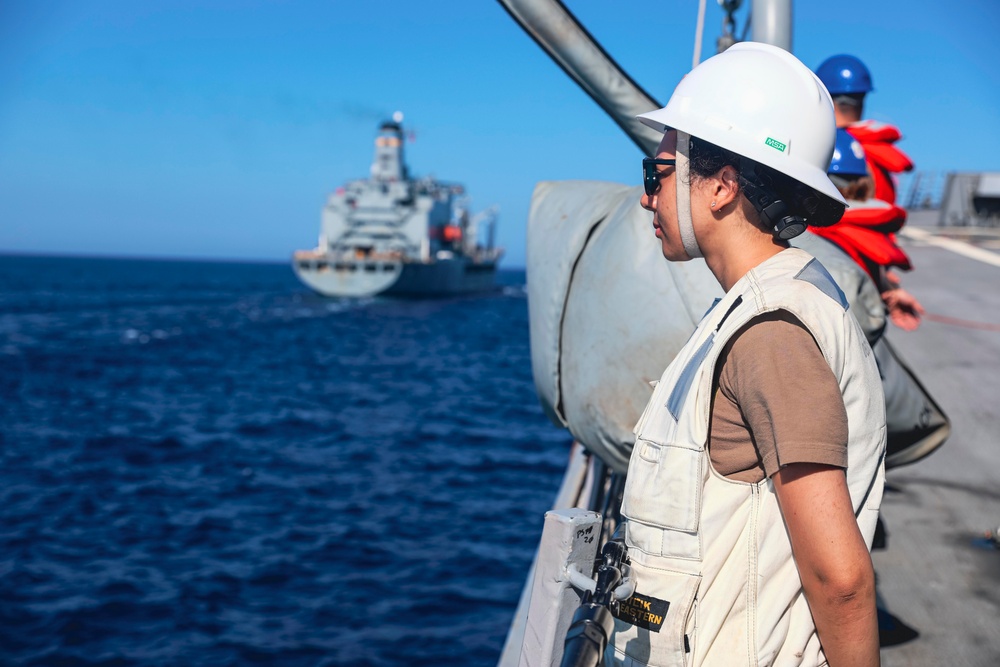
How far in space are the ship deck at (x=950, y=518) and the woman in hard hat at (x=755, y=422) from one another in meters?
1.93

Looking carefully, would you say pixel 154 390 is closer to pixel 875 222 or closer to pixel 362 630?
pixel 362 630

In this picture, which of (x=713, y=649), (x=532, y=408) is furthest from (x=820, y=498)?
(x=532, y=408)

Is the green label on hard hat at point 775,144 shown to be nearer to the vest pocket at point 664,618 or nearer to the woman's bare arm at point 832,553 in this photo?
the woman's bare arm at point 832,553

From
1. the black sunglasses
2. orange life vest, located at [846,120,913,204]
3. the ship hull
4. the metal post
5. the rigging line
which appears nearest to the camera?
the black sunglasses

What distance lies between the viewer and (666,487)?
1500mm

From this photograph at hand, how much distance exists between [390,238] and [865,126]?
56.0 m

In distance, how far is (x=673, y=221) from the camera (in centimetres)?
162

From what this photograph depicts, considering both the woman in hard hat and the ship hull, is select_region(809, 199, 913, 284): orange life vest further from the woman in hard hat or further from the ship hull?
the ship hull

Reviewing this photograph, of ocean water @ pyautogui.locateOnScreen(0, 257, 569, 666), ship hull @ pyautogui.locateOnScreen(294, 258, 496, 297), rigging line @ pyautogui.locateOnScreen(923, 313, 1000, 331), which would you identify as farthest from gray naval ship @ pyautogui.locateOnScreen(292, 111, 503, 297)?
rigging line @ pyautogui.locateOnScreen(923, 313, 1000, 331)

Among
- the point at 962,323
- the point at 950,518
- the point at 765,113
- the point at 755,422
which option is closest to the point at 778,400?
the point at 755,422

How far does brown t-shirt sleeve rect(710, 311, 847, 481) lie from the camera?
1.31 metres

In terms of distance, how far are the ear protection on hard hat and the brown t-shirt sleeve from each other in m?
0.23

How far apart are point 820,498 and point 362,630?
7010mm

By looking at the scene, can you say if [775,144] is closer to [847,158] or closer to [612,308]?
[612,308]
